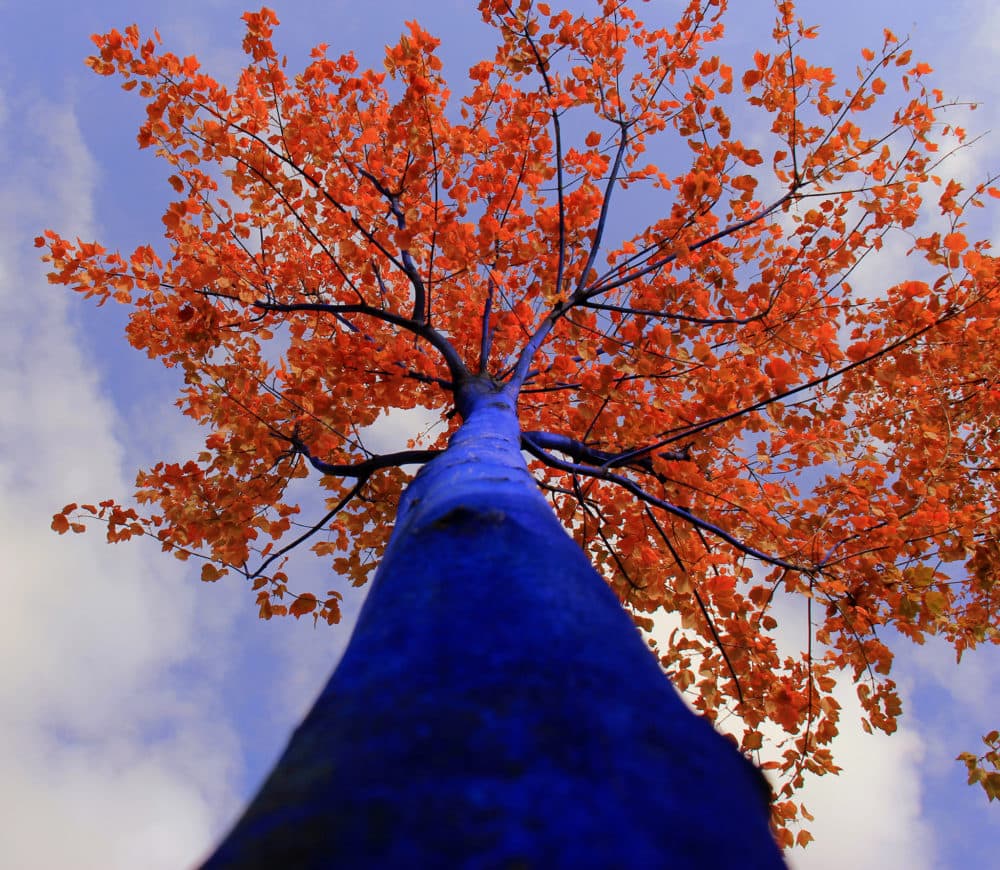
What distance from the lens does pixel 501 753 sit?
0.62m

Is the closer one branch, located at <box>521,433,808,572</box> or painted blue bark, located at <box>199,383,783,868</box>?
painted blue bark, located at <box>199,383,783,868</box>

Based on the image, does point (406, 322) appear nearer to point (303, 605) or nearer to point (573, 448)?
point (573, 448)

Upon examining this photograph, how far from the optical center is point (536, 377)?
18.3 feet

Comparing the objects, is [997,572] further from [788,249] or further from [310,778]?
[310,778]

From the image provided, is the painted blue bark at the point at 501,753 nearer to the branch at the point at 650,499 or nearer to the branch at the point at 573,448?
the branch at the point at 650,499

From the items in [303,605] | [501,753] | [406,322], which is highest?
[406,322]

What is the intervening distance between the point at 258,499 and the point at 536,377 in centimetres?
285

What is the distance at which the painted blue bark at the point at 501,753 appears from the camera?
0.52 meters

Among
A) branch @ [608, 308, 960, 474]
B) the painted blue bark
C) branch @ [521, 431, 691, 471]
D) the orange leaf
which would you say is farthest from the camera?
the orange leaf

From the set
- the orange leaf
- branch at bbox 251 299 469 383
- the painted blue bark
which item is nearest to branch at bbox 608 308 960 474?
branch at bbox 251 299 469 383

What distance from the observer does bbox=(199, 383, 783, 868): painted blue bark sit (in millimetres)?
515

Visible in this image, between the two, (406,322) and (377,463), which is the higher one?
(406,322)

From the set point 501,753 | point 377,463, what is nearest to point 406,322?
point 377,463

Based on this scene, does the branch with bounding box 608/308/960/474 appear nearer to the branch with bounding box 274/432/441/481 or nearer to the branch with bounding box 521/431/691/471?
the branch with bounding box 521/431/691/471
